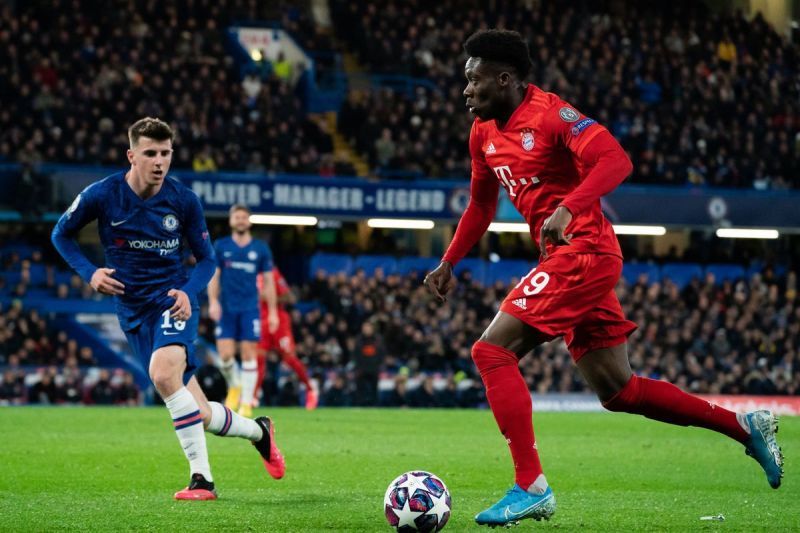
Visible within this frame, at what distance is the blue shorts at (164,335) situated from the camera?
8.05 metres

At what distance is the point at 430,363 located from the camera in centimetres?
2569

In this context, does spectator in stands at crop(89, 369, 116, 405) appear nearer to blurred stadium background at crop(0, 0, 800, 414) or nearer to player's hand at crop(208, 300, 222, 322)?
blurred stadium background at crop(0, 0, 800, 414)

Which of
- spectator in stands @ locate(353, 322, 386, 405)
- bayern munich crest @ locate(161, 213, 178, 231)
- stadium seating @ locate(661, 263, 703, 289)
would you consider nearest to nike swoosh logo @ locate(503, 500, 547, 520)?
bayern munich crest @ locate(161, 213, 178, 231)

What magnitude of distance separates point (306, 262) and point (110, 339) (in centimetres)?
564

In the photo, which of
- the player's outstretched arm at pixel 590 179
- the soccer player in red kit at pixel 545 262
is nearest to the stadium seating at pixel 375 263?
the soccer player in red kit at pixel 545 262

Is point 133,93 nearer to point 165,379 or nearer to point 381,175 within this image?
point 381,175

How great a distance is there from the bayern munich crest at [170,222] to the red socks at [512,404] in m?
2.53

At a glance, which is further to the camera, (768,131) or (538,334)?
(768,131)

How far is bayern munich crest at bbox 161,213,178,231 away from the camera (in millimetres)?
8133

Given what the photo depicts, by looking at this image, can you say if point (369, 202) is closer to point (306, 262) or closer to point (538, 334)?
point (306, 262)

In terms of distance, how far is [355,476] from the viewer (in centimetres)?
949

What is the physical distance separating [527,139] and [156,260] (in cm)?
275

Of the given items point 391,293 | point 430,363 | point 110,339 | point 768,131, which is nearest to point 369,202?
point 391,293

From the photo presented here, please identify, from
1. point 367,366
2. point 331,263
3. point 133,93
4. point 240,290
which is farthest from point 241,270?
point 331,263
